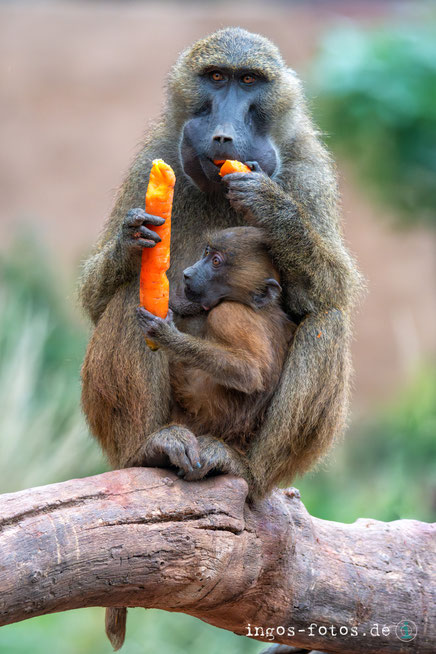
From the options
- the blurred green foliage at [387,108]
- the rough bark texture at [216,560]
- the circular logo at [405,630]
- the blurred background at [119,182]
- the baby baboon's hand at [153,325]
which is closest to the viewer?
the rough bark texture at [216,560]

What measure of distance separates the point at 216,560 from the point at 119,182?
2342mm

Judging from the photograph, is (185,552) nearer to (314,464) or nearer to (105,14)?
(314,464)

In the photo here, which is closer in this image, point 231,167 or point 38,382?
point 231,167

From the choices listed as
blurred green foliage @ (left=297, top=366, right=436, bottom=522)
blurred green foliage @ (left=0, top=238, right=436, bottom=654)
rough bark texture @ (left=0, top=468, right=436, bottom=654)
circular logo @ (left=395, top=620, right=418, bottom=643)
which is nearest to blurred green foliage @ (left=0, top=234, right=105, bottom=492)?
blurred green foliage @ (left=0, top=238, right=436, bottom=654)

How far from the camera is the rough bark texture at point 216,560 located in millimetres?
3186

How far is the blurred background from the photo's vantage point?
8273 mm

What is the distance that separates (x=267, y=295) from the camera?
3.95 meters

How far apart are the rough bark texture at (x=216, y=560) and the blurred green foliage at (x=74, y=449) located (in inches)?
58.4

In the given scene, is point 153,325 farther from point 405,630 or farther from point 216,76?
point 405,630

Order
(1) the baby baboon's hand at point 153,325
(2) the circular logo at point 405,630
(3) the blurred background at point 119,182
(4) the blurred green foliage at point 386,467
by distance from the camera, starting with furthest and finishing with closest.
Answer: (3) the blurred background at point 119,182 → (4) the blurred green foliage at point 386,467 → (2) the circular logo at point 405,630 → (1) the baby baboon's hand at point 153,325

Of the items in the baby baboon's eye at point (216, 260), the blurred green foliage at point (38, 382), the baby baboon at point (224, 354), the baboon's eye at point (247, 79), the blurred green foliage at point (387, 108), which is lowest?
the baby baboon at point (224, 354)

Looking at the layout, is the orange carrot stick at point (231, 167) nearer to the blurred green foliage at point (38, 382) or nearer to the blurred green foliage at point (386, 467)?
the blurred green foliage at point (386, 467)

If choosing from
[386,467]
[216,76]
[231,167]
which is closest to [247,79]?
[216,76]

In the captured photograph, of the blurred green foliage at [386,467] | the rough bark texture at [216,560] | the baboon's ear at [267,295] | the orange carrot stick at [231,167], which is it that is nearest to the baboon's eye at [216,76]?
the orange carrot stick at [231,167]
